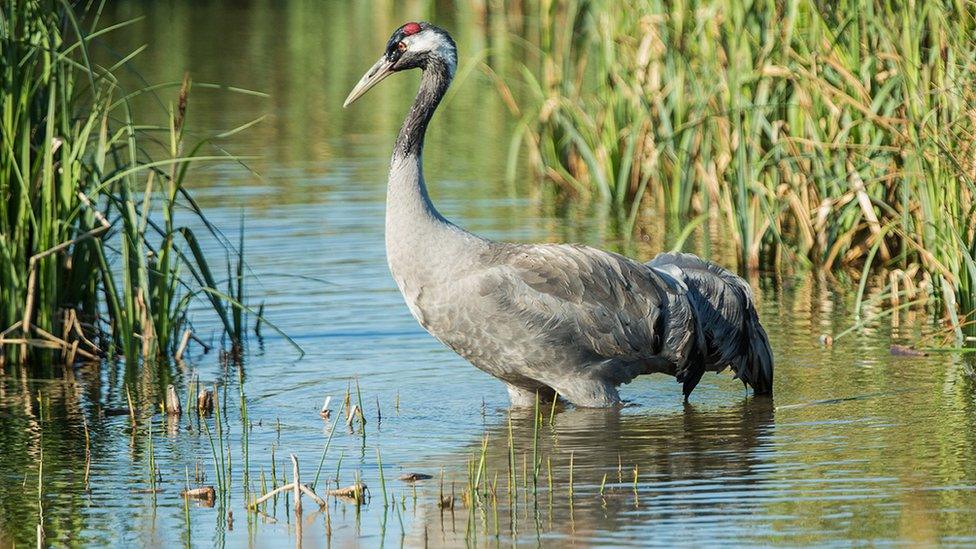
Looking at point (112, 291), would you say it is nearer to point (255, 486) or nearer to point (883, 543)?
point (255, 486)

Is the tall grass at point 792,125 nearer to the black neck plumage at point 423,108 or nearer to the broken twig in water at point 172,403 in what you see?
the black neck plumage at point 423,108

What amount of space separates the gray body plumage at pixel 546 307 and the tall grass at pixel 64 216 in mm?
1193

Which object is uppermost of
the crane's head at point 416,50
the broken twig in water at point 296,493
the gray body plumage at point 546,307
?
the crane's head at point 416,50

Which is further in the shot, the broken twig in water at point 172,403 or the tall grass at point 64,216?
the tall grass at point 64,216


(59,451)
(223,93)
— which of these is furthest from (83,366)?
(223,93)

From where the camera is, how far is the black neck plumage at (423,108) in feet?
24.2

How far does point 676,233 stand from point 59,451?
5985mm

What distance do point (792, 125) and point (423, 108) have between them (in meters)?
3.53

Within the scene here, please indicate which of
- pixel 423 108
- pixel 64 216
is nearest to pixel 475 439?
pixel 423 108

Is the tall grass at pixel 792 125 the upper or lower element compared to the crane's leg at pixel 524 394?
upper

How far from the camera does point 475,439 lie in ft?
22.9

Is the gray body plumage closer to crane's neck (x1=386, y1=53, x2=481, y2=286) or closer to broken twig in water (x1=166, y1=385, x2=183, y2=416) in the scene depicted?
crane's neck (x1=386, y1=53, x2=481, y2=286)

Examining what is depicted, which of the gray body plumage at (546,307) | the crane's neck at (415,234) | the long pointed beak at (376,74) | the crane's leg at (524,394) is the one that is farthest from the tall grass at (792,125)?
the long pointed beak at (376,74)

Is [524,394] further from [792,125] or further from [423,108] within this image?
[792,125]
